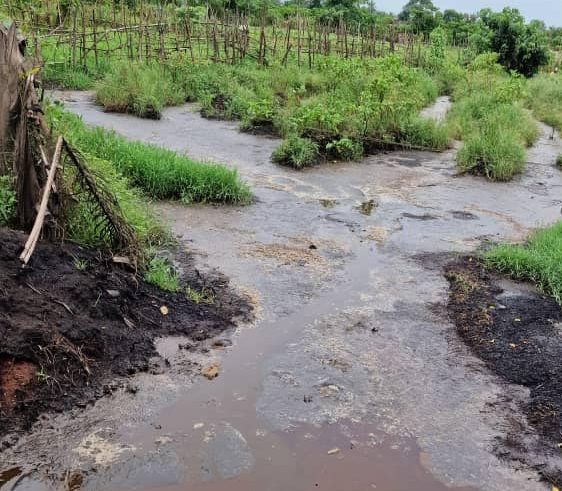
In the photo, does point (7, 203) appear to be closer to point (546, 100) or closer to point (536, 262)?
point (536, 262)

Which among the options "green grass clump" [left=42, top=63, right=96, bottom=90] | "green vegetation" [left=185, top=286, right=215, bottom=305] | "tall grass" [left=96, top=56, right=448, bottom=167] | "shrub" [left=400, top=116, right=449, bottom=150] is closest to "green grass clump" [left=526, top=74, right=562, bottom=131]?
"shrub" [left=400, top=116, right=449, bottom=150]

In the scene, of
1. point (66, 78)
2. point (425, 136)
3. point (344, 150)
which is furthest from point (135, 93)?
point (425, 136)

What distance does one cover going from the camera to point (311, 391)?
408 cm

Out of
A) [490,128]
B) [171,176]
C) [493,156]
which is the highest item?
[490,128]

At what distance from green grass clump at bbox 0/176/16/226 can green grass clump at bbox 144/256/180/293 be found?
3.66 feet

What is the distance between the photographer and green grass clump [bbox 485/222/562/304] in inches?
230

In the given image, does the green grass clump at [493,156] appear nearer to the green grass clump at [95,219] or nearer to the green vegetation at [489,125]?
the green vegetation at [489,125]

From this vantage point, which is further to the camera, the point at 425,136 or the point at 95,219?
the point at 425,136

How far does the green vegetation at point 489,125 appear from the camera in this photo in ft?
34.4

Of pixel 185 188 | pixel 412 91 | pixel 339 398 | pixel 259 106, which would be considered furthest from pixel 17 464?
pixel 412 91

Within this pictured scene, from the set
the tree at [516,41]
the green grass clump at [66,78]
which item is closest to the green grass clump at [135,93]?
Answer: the green grass clump at [66,78]

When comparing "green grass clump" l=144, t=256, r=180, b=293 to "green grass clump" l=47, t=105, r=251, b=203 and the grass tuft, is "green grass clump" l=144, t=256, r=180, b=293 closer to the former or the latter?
"green grass clump" l=47, t=105, r=251, b=203

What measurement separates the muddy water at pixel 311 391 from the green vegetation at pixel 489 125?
307 cm

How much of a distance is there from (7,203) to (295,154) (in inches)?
231
